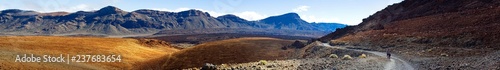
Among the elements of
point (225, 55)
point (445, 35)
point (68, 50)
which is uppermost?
point (445, 35)

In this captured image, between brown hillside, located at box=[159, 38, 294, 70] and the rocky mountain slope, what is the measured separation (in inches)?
451

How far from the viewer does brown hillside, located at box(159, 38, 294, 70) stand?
50806 millimetres

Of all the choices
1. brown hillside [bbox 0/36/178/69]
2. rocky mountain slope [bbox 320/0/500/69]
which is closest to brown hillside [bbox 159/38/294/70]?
brown hillside [bbox 0/36/178/69]

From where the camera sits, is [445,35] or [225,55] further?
[225,55]

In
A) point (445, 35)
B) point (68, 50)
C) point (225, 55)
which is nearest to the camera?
point (68, 50)

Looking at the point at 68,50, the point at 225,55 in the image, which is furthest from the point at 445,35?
the point at 68,50

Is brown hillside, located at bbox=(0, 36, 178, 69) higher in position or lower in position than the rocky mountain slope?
lower

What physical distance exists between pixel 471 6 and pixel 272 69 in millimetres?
50451

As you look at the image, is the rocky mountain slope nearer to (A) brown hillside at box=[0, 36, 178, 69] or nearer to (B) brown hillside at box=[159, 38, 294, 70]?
(B) brown hillside at box=[159, 38, 294, 70]

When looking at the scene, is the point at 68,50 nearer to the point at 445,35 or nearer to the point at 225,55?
the point at 225,55

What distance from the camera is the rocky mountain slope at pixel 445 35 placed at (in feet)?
116

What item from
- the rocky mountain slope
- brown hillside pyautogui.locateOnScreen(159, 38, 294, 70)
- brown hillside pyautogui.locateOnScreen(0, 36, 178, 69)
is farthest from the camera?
brown hillside pyautogui.locateOnScreen(159, 38, 294, 70)

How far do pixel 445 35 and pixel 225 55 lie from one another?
2673 cm

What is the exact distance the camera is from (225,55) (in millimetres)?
55594
